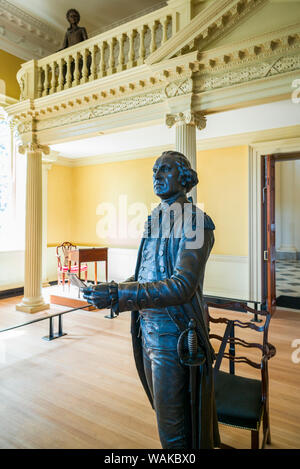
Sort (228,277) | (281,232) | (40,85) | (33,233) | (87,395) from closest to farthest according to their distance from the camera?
(87,395) → (40,85) → (33,233) → (228,277) → (281,232)

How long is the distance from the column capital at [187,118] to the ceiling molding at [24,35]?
5.04 metres

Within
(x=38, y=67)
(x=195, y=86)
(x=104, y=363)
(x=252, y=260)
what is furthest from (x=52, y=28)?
(x=104, y=363)

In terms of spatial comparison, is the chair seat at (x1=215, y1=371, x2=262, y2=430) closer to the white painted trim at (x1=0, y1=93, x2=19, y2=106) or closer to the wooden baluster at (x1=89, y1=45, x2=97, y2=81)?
the wooden baluster at (x1=89, y1=45, x2=97, y2=81)

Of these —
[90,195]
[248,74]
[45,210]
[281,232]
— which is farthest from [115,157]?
[281,232]

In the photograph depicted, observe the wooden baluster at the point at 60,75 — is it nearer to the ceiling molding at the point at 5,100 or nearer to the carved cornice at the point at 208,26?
the ceiling molding at the point at 5,100

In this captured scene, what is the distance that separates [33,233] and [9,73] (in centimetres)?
388

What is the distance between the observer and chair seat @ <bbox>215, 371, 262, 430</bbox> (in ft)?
6.37

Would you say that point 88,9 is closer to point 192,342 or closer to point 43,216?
point 43,216

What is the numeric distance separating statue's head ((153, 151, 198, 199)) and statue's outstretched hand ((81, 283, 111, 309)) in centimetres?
56

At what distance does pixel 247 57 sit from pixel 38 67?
13.6 feet

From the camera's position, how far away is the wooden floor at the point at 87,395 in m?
2.49

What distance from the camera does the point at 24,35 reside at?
23.8ft

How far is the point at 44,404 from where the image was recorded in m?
2.98

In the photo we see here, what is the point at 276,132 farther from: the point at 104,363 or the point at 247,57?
the point at 104,363
